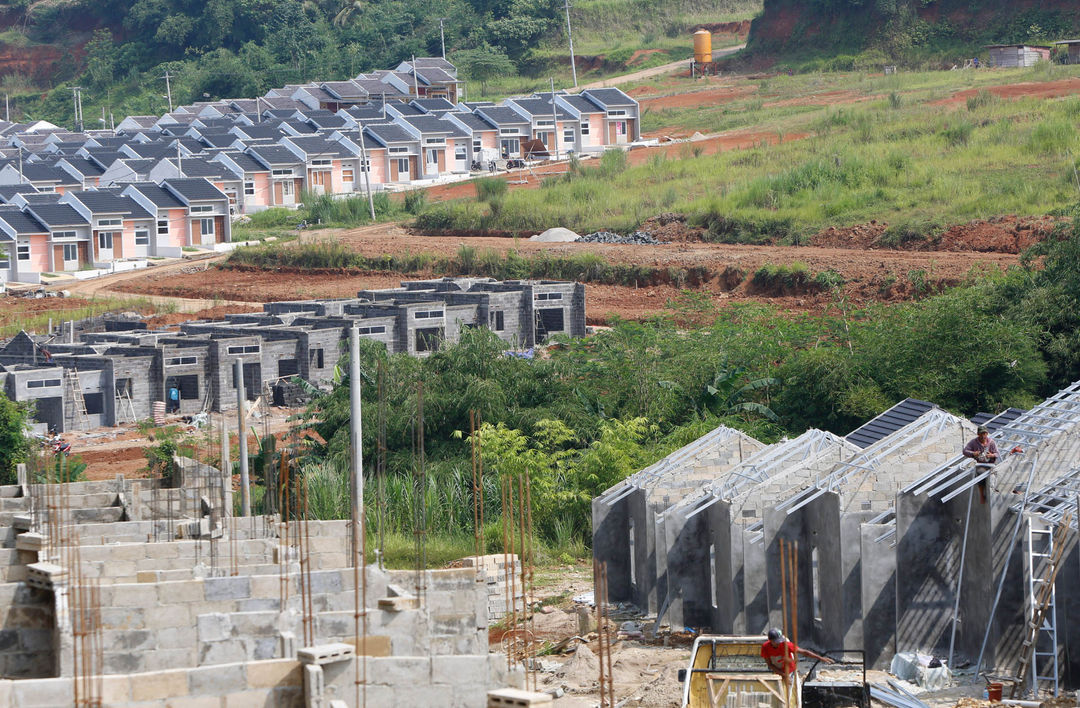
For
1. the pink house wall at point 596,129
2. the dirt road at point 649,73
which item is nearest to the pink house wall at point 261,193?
the pink house wall at point 596,129

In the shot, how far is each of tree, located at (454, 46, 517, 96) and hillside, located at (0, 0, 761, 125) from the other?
85 mm

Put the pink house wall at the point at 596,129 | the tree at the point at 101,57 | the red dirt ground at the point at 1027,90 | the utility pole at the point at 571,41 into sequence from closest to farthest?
the red dirt ground at the point at 1027,90, the pink house wall at the point at 596,129, the utility pole at the point at 571,41, the tree at the point at 101,57

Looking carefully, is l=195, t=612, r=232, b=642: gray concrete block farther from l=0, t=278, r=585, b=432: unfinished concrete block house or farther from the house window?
the house window

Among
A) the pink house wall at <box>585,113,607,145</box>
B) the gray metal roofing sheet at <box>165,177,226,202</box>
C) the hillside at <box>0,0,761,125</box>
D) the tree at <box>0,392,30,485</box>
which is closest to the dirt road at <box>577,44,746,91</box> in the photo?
the hillside at <box>0,0,761,125</box>

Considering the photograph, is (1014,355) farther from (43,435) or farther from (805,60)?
(805,60)

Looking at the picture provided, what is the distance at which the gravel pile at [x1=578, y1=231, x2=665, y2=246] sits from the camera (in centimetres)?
4794

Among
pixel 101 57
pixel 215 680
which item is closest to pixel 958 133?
pixel 215 680

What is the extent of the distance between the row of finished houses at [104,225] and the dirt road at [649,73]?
105 ft

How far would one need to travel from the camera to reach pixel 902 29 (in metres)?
75.4

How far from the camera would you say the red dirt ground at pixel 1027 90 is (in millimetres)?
53062

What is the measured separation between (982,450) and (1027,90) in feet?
146

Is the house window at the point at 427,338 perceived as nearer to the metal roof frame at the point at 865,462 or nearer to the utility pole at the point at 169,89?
the metal roof frame at the point at 865,462

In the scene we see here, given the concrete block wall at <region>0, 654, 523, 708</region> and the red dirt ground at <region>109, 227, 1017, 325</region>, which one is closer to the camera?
the concrete block wall at <region>0, 654, 523, 708</region>

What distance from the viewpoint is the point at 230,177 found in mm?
66562
